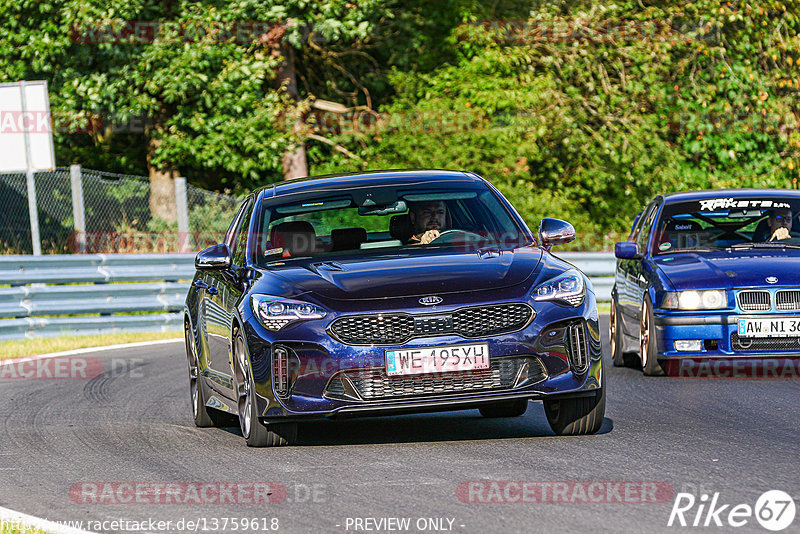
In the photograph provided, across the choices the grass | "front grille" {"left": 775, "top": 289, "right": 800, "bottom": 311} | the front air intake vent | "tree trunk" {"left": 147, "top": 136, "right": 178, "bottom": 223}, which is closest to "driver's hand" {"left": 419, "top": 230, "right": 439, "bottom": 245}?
the front air intake vent

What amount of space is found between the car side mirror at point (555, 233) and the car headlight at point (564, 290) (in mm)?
696

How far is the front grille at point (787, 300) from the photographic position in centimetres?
1107

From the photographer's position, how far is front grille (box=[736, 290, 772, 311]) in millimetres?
11086

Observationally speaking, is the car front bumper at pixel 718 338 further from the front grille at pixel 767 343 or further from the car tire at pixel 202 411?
the car tire at pixel 202 411

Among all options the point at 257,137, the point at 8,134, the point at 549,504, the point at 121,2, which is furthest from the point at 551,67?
the point at 549,504

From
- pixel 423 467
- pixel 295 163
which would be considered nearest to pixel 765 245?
pixel 423 467

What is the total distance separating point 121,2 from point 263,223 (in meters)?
18.9

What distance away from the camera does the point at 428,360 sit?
297 inches

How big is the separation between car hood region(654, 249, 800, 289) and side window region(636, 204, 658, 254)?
70 centimetres

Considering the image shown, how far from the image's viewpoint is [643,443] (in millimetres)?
7797

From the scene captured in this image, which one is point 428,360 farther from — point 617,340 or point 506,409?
point 617,340

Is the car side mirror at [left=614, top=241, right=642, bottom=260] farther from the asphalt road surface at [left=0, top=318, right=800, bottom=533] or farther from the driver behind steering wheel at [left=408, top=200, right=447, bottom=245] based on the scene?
the driver behind steering wheel at [left=408, top=200, right=447, bottom=245]

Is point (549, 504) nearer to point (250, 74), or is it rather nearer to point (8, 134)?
point (8, 134)

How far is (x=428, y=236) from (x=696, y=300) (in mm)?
3140
